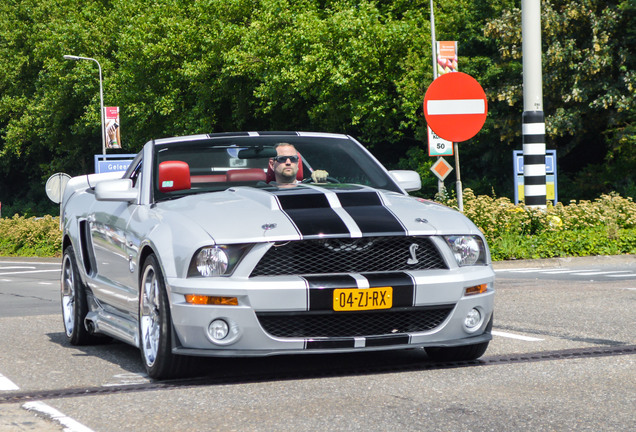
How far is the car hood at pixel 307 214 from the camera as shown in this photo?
6.14 meters

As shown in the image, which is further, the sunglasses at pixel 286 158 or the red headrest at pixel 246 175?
the red headrest at pixel 246 175

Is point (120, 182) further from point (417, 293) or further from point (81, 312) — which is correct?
point (417, 293)

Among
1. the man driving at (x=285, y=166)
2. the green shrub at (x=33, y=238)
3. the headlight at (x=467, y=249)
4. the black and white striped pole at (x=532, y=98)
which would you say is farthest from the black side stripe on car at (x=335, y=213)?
the green shrub at (x=33, y=238)

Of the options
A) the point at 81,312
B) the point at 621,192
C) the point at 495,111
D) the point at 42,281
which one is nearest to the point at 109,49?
the point at 495,111

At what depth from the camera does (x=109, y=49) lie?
6044 cm

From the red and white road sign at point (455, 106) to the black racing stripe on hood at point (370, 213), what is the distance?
10089 mm

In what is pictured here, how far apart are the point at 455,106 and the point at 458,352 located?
10.5m

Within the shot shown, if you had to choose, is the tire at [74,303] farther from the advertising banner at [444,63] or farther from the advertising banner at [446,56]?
the advertising banner at [446,56]

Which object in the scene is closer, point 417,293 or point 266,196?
point 417,293

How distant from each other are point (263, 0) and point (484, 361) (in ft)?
127

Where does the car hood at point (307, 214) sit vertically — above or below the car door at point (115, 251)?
above

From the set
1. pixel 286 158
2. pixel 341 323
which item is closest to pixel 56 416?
pixel 341 323

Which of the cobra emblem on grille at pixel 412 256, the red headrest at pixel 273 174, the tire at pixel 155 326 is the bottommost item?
the tire at pixel 155 326

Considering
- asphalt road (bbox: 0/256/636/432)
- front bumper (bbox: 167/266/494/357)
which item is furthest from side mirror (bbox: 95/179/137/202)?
front bumper (bbox: 167/266/494/357)
